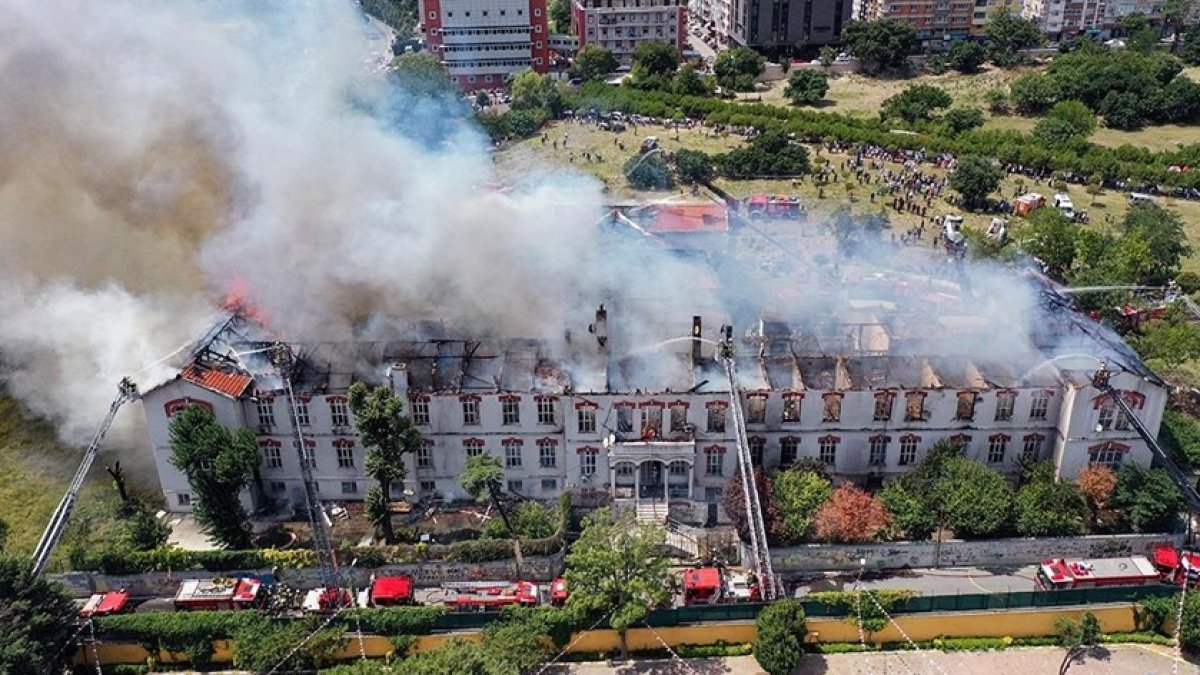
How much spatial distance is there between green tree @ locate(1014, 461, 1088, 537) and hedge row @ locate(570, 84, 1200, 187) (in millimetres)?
56961

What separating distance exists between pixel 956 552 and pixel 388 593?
22.6 metres

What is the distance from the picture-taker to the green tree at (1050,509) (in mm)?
40406

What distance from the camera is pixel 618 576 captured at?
36.1m

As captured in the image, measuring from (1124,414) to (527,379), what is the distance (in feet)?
82.2

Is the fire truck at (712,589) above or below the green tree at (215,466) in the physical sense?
below

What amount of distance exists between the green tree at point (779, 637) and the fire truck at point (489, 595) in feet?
28.1

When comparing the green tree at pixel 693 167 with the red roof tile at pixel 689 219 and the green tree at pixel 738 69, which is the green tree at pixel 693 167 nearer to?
the red roof tile at pixel 689 219

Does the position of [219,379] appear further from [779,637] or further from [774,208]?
[774,208]

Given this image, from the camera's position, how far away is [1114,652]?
37156mm

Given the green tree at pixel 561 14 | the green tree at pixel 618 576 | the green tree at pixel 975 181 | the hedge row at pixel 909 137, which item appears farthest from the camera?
the green tree at pixel 561 14

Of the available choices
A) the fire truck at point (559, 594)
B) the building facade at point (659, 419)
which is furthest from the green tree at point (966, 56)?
the fire truck at point (559, 594)

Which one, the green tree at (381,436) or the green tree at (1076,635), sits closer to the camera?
the green tree at (1076,635)

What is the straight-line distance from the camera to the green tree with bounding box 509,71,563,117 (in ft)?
356

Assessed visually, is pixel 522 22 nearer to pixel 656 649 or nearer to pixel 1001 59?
pixel 1001 59
